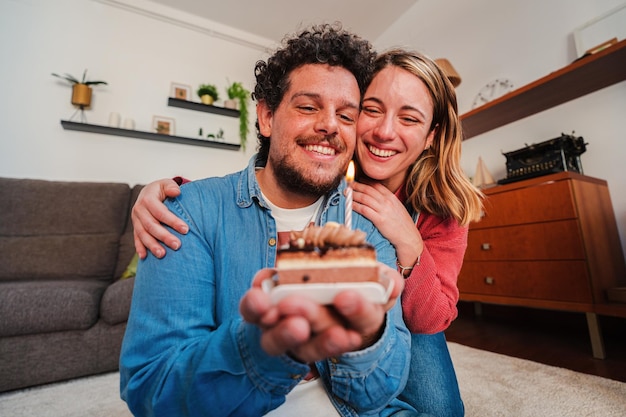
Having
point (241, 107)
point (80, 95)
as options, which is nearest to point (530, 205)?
point (241, 107)

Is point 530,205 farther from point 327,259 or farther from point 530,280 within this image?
Answer: point 327,259

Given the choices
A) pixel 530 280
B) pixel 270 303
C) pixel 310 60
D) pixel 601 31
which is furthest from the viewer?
pixel 601 31

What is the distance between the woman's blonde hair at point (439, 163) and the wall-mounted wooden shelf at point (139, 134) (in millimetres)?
3304

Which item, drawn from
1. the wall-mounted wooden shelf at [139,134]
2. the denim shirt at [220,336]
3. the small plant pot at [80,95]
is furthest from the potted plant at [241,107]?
the denim shirt at [220,336]

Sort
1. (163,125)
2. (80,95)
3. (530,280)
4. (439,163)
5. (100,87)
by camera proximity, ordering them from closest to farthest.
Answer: (439,163), (530,280), (80,95), (100,87), (163,125)

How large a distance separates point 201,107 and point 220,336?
4.24 m

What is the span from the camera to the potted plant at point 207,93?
14.2 ft

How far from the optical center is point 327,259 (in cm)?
56

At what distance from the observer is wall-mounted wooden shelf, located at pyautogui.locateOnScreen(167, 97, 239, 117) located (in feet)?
13.7

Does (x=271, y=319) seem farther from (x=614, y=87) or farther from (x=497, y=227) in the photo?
(x=614, y=87)

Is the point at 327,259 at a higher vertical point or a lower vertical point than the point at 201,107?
lower

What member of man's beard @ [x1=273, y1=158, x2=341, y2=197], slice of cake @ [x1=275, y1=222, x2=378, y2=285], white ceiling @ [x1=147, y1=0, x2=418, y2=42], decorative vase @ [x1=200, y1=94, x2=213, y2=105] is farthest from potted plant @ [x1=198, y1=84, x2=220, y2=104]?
slice of cake @ [x1=275, y1=222, x2=378, y2=285]

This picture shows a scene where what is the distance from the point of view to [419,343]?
139 centimetres

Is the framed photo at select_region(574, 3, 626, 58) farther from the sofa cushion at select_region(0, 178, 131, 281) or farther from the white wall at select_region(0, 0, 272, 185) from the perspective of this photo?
the sofa cushion at select_region(0, 178, 131, 281)
